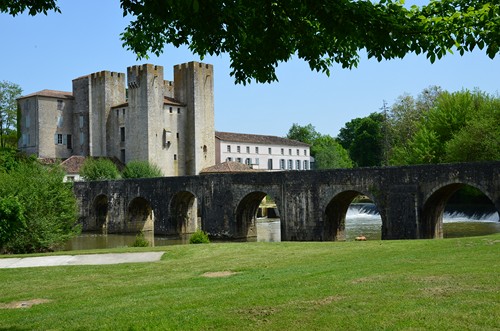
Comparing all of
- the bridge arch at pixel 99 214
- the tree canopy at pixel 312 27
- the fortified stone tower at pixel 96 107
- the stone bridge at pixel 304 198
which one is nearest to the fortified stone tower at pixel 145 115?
the fortified stone tower at pixel 96 107

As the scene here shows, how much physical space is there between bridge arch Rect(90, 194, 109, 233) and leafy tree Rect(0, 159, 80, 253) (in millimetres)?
15839

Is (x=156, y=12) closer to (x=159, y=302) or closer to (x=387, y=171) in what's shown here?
(x=159, y=302)

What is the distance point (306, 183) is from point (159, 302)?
22.4 m

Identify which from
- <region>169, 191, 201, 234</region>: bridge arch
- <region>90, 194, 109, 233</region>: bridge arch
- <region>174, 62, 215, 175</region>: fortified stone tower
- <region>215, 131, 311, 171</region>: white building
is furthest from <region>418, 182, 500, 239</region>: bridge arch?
<region>215, 131, 311, 171</region>: white building

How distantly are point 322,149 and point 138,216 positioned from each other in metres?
58.2

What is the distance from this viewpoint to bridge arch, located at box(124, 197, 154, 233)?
44.8 meters

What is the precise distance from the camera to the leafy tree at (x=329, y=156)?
314 ft

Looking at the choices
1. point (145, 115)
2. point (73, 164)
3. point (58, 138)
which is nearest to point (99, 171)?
point (73, 164)

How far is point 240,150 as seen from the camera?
8100 cm

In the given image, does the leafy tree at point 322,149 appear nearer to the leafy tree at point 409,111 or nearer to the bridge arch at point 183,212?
the leafy tree at point 409,111

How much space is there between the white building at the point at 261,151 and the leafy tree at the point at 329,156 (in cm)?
514

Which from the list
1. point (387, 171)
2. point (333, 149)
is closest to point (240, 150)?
point (333, 149)

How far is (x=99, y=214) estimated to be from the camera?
48938 mm

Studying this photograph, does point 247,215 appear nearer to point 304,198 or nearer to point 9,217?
point 304,198
